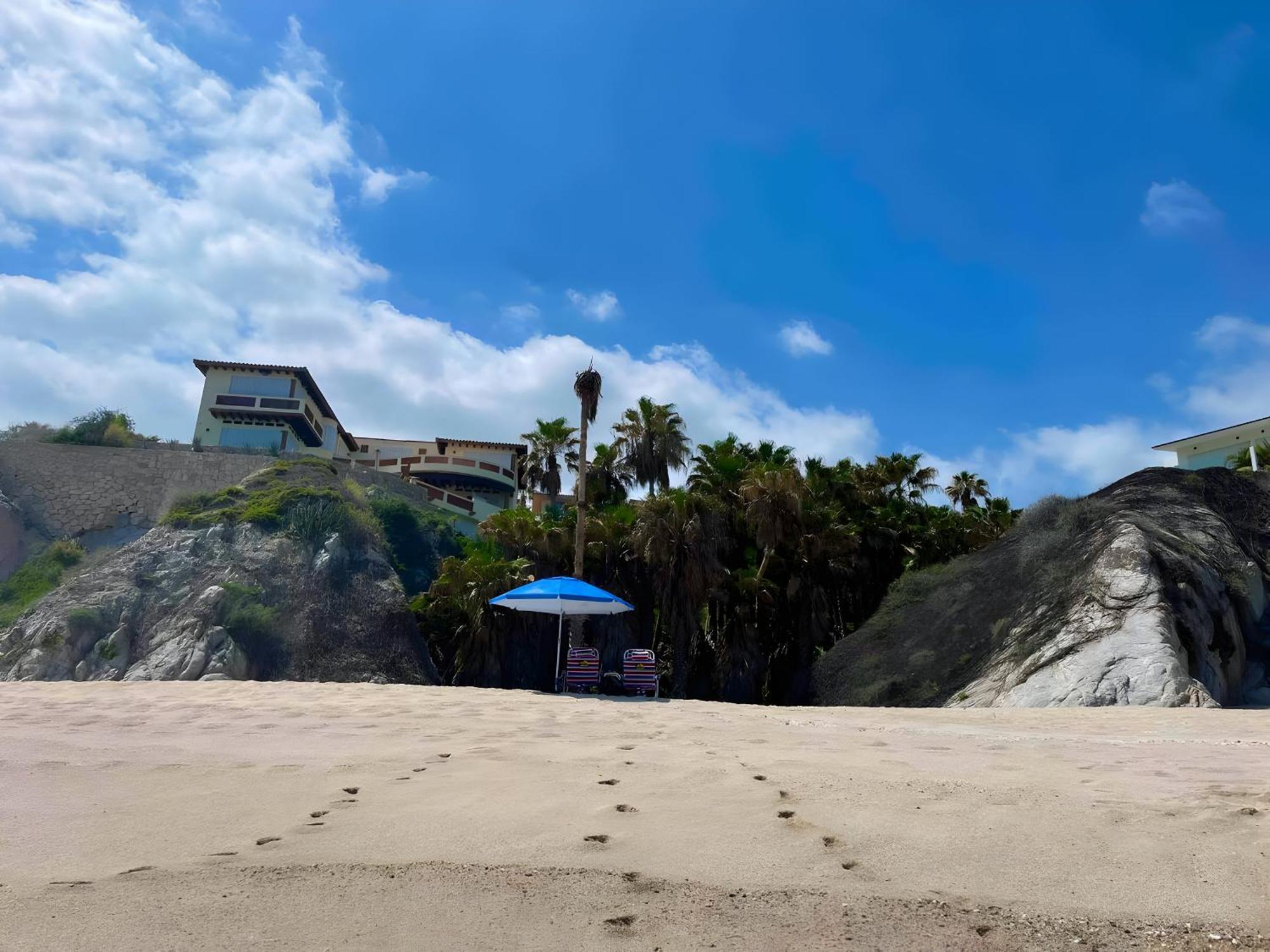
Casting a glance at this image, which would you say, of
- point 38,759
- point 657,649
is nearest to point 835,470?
point 657,649

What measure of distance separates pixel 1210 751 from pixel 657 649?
2266 centimetres

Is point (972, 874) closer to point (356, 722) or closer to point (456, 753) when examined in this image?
point (456, 753)

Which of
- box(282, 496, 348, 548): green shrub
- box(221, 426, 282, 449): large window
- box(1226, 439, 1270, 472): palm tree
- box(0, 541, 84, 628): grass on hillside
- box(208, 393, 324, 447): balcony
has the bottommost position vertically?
box(0, 541, 84, 628): grass on hillside

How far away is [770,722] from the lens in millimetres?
7762

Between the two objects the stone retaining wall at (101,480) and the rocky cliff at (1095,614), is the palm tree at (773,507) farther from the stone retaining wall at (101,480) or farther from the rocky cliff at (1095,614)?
the stone retaining wall at (101,480)

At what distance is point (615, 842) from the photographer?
11.0 ft

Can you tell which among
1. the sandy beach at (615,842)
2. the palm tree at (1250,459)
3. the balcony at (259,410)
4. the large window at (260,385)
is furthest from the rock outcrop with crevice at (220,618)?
the palm tree at (1250,459)

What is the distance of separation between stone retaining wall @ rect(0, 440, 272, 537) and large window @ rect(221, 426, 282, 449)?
9.34m

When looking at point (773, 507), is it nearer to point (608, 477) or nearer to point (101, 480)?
point (608, 477)

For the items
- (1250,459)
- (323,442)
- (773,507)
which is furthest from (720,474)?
(323,442)

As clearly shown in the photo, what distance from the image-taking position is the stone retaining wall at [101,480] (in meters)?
32.7

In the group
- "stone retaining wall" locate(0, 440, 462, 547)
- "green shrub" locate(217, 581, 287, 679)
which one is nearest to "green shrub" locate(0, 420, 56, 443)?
"stone retaining wall" locate(0, 440, 462, 547)

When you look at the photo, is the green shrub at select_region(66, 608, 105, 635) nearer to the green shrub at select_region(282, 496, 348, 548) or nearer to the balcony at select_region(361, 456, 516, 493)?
the green shrub at select_region(282, 496, 348, 548)

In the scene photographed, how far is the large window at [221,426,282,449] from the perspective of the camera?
43562 millimetres
